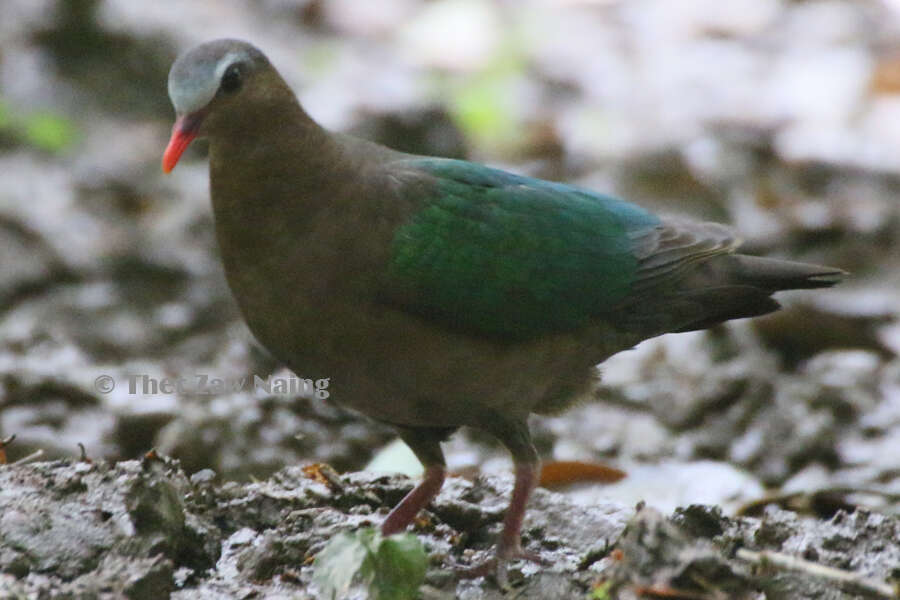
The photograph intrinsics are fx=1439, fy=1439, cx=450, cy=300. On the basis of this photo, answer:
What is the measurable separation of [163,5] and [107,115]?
116 cm

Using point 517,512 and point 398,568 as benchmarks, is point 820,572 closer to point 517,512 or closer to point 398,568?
point 398,568

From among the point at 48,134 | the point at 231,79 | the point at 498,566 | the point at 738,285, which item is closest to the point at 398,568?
the point at 498,566

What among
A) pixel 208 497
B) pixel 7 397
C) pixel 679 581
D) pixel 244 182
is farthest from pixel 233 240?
pixel 7 397

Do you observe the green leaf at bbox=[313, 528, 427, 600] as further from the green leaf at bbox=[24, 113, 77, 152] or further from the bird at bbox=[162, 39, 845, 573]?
the green leaf at bbox=[24, 113, 77, 152]

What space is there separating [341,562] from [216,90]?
1.56 metres

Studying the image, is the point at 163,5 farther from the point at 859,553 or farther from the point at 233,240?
the point at 859,553

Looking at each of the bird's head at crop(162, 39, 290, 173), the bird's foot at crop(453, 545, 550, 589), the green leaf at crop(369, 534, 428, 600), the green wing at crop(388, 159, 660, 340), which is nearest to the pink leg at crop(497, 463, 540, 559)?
the bird's foot at crop(453, 545, 550, 589)

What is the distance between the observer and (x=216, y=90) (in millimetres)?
4191

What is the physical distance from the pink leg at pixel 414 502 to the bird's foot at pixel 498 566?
29cm

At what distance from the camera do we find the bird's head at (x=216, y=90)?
4168 millimetres

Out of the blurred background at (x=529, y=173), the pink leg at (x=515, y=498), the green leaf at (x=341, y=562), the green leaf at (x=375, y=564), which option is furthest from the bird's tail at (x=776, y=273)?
the green leaf at (x=341, y=562)

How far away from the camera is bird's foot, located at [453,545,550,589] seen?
13.1ft

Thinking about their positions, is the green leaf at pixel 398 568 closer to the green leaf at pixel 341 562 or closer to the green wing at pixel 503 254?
the green leaf at pixel 341 562

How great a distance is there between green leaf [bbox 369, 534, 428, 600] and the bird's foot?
1.96 ft
